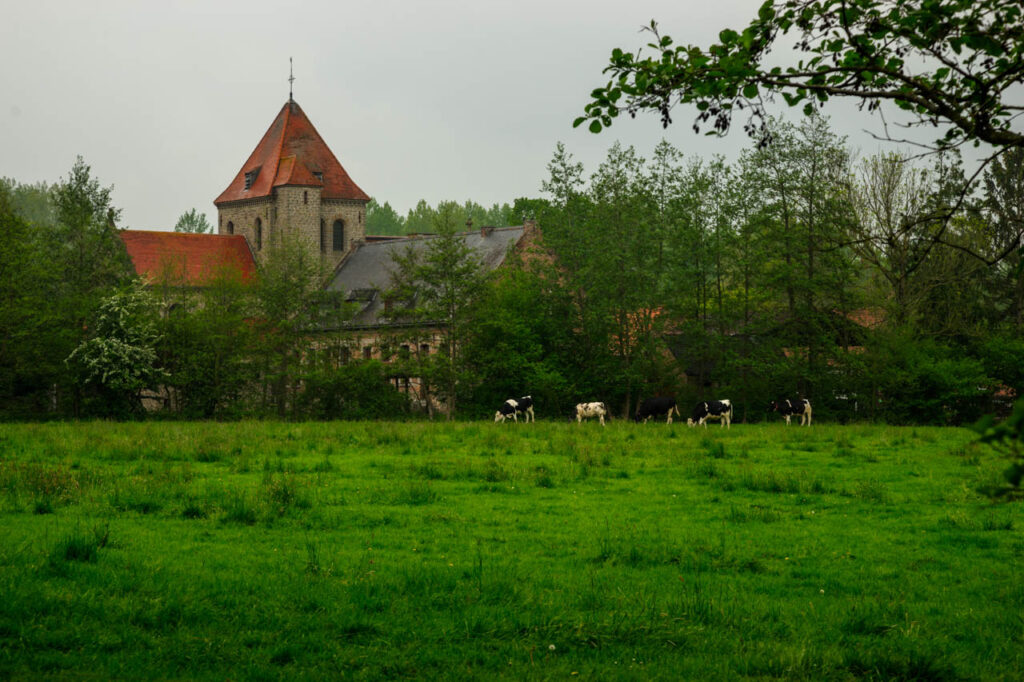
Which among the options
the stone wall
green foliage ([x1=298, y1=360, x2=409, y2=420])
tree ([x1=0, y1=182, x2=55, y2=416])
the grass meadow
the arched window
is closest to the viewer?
the grass meadow

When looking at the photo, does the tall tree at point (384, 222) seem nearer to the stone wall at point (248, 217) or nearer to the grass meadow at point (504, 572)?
the stone wall at point (248, 217)

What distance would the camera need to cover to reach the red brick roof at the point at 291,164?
284 feet

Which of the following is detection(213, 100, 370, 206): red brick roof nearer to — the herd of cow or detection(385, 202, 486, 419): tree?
detection(385, 202, 486, 419): tree

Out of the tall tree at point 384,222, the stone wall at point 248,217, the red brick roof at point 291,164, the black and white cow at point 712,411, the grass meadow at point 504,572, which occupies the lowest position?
the grass meadow at point 504,572

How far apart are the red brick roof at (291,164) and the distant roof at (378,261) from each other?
277 inches

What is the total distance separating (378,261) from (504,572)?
72472 millimetres

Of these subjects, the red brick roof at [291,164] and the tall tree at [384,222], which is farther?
the tall tree at [384,222]

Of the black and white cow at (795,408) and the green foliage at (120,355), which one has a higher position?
the green foliage at (120,355)

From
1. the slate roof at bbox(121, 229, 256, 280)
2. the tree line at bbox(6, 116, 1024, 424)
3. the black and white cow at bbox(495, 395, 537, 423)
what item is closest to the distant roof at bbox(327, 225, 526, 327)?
the slate roof at bbox(121, 229, 256, 280)

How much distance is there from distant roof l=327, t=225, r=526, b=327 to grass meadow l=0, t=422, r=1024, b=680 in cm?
5498

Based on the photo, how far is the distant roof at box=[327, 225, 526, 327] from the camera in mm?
72500

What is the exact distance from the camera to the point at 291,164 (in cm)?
8669

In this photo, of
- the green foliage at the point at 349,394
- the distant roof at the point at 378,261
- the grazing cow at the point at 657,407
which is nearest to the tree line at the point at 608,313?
the green foliage at the point at 349,394

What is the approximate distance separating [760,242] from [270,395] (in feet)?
78.1
